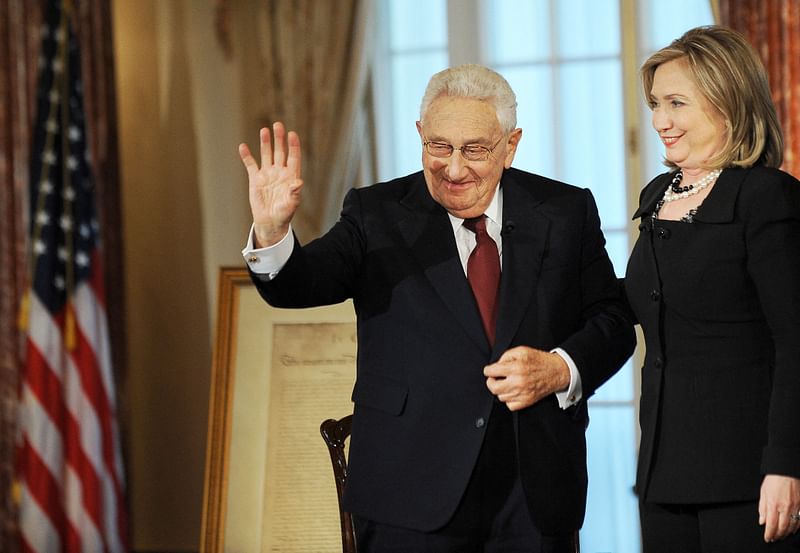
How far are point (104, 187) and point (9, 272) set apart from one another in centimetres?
72

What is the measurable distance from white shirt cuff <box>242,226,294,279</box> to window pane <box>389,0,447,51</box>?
11.3ft

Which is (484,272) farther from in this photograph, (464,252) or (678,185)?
(678,185)

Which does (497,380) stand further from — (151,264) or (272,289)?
(151,264)

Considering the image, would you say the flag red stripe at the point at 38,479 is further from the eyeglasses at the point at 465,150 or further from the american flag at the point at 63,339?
the eyeglasses at the point at 465,150

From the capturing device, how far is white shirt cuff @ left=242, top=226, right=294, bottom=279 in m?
1.95

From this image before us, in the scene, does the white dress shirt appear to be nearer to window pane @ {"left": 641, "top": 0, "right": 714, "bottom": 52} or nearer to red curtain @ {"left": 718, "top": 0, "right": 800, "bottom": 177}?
red curtain @ {"left": 718, "top": 0, "right": 800, "bottom": 177}

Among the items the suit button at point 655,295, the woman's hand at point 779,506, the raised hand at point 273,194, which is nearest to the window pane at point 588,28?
the suit button at point 655,295

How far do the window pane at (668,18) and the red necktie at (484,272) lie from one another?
121 inches

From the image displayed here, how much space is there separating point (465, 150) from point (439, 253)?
0.22 m

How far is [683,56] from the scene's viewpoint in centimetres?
203

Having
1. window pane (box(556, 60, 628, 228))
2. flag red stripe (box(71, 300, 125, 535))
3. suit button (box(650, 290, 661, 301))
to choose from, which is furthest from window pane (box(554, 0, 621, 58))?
suit button (box(650, 290, 661, 301))

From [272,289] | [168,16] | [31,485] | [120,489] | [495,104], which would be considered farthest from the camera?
[168,16]

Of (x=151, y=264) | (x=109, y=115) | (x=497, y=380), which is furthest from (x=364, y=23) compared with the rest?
(x=497, y=380)

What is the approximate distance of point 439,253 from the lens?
6.95ft
